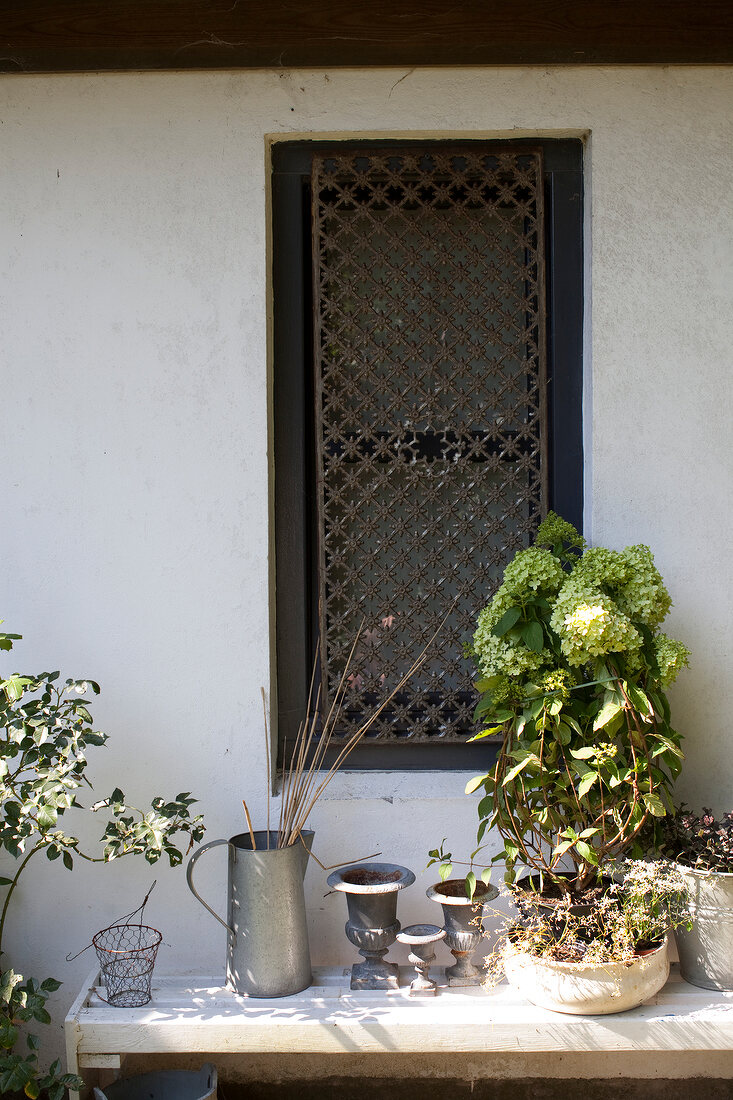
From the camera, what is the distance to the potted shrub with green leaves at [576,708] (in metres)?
2.33

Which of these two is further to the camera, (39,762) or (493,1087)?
(493,1087)

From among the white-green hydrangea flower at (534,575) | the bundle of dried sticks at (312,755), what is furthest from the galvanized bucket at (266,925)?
the white-green hydrangea flower at (534,575)

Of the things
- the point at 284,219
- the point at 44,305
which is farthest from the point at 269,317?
the point at 44,305

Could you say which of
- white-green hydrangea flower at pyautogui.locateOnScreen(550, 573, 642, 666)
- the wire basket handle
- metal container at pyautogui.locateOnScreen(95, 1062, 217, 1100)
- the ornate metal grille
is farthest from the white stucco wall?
white-green hydrangea flower at pyautogui.locateOnScreen(550, 573, 642, 666)

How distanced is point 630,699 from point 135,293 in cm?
175

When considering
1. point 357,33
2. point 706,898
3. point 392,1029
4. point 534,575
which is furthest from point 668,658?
point 357,33

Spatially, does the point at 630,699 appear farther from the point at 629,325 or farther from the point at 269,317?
the point at 269,317

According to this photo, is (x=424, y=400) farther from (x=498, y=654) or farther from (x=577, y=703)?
(x=577, y=703)

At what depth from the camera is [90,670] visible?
276 cm

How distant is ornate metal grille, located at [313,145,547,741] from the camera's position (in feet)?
9.21

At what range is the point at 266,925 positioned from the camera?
97.1 inches

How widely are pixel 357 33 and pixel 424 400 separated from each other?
1032 millimetres

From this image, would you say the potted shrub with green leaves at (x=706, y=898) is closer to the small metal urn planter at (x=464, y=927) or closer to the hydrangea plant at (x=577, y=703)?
the hydrangea plant at (x=577, y=703)

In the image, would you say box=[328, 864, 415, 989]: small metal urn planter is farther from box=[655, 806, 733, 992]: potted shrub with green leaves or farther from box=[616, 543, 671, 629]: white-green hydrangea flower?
box=[616, 543, 671, 629]: white-green hydrangea flower
